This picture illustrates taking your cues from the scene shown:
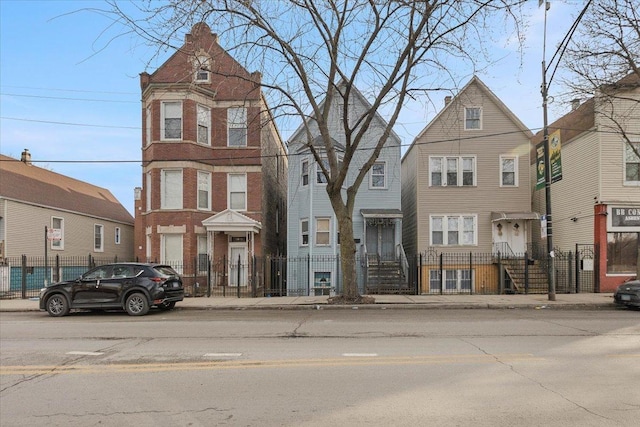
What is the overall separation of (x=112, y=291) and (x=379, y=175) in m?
13.7

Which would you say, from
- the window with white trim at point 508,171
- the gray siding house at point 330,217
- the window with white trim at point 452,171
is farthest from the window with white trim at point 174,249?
the window with white trim at point 508,171

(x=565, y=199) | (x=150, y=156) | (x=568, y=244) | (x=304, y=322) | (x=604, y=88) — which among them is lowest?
(x=304, y=322)

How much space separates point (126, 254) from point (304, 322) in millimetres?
26484

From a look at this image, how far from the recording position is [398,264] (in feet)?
70.7

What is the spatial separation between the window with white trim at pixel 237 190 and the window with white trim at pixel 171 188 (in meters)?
2.27

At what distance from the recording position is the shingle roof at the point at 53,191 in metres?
24.5

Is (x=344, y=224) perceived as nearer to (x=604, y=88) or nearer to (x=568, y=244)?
(x=604, y=88)

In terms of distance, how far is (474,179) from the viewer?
74.8 ft

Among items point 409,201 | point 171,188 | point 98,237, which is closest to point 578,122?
point 409,201

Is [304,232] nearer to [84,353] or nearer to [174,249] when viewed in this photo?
[174,249]

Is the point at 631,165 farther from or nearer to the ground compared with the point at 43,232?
farther from the ground

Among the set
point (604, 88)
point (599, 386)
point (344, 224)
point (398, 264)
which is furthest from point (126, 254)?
point (599, 386)

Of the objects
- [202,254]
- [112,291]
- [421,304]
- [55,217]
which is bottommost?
[421,304]

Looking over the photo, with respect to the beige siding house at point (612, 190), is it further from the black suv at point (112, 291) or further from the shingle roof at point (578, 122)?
the black suv at point (112, 291)
